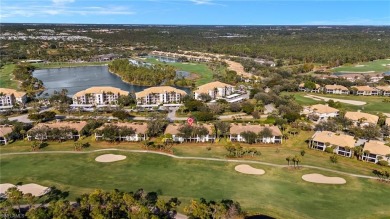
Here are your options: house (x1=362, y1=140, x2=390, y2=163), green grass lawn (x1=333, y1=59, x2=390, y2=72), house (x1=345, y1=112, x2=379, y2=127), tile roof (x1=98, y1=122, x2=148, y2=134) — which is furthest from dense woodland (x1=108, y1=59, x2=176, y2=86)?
house (x1=362, y1=140, x2=390, y2=163)

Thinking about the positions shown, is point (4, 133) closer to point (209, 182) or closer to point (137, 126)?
point (137, 126)

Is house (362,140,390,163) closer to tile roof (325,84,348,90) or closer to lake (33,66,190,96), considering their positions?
tile roof (325,84,348,90)

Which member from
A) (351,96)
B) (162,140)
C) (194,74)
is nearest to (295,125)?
(162,140)

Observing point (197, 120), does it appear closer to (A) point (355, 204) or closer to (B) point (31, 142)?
(B) point (31, 142)

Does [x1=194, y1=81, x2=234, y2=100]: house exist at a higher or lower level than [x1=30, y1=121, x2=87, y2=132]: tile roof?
higher

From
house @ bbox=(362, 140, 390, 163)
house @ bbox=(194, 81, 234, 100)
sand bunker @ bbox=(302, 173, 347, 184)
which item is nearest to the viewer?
sand bunker @ bbox=(302, 173, 347, 184)

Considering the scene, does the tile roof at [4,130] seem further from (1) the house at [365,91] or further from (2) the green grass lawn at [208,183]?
(1) the house at [365,91]
